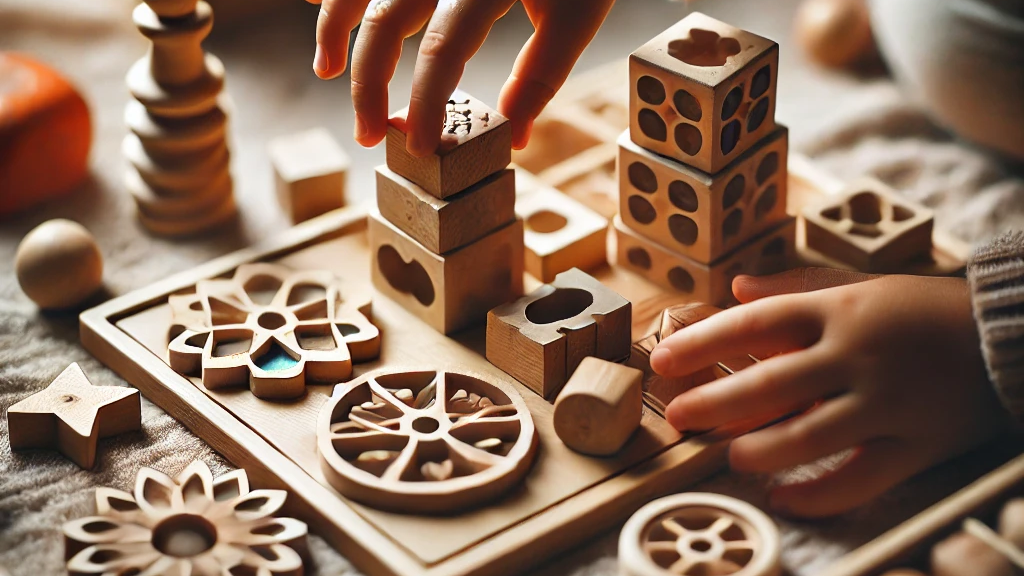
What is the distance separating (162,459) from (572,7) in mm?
543

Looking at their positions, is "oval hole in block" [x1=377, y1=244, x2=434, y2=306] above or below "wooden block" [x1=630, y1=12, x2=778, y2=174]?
below

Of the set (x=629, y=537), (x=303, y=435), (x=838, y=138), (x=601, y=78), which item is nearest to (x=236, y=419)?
(x=303, y=435)

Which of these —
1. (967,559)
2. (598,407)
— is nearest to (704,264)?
(598,407)

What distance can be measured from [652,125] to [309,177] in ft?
1.36

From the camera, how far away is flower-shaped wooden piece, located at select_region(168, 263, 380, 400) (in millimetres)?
1030

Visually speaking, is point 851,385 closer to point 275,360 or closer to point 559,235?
point 559,235

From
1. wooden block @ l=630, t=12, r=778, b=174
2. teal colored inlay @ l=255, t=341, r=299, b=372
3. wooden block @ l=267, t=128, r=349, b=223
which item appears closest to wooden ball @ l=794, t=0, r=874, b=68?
wooden block @ l=630, t=12, r=778, b=174

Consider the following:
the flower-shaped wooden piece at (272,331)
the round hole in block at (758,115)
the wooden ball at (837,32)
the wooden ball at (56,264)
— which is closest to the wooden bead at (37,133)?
the wooden ball at (56,264)

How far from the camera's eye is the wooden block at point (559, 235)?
1.17 metres

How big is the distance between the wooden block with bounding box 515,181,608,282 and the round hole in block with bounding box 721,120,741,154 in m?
0.17

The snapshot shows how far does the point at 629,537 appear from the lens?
832 mm

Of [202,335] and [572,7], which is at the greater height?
[572,7]

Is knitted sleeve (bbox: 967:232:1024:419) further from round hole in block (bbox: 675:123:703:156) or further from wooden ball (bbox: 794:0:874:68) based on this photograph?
wooden ball (bbox: 794:0:874:68)

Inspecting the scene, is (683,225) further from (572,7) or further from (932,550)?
(932,550)
